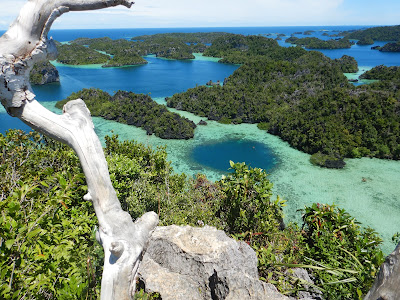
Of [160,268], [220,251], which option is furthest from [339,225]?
[160,268]

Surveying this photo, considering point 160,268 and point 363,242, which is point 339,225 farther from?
point 160,268

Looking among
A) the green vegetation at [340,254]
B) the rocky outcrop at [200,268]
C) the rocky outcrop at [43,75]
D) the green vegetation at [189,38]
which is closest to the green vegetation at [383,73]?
the green vegetation at [340,254]

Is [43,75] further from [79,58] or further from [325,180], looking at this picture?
[325,180]

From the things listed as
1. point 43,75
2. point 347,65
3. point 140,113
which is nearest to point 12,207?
point 140,113

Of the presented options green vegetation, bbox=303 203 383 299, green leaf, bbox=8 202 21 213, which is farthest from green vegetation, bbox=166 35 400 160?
green leaf, bbox=8 202 21 213

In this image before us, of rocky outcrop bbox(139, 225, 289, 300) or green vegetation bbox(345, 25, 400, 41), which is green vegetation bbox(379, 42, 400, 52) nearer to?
green vegetation bbox(345, 25, 400, 41)
